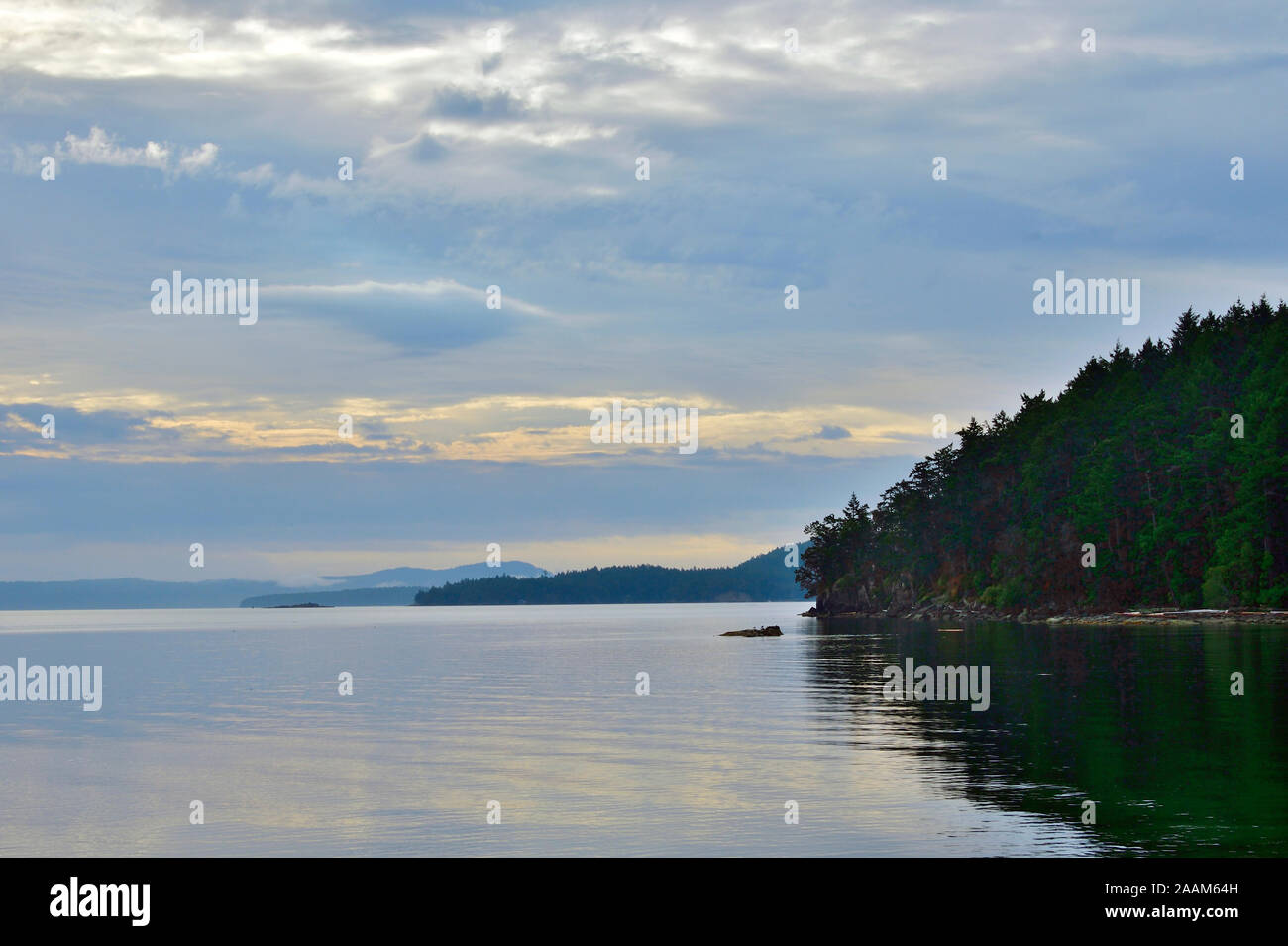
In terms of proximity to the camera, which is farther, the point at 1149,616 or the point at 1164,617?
the point at 1149,616

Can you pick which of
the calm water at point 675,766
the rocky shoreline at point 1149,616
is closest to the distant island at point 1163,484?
the rocky shoreline at point 1149,616

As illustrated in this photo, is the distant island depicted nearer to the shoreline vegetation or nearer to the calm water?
the shoreline vegetation

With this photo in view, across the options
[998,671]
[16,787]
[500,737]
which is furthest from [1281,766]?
[998,671]

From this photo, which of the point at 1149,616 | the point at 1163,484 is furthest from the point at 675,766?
the point at 1163,484

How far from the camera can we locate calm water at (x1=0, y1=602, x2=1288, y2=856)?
98.4 ft

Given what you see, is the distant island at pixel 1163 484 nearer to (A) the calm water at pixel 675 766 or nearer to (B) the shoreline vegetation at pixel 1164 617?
(B) the shoreline vegetation at pixel 1164 617

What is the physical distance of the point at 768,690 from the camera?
7631cm

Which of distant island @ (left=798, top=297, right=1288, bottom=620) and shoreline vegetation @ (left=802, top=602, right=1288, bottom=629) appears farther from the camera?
distant island @ (left=798, top=297, right=1288, bottom=620)

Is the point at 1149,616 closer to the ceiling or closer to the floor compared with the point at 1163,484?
closer to the floor

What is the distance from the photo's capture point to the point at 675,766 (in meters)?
42.4

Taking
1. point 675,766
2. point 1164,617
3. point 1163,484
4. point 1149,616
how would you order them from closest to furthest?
point 675,766, point 1164,617, point 1149,616, point 1163,484

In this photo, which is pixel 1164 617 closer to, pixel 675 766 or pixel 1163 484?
pixel 1163 484

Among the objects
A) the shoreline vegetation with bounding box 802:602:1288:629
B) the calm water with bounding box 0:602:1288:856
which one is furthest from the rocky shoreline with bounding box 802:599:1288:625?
the calm water with bounding box 0:602:1288:856
